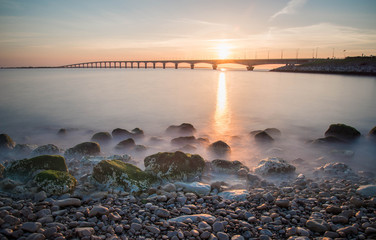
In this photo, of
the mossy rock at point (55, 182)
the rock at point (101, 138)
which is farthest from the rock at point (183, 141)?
the mossy rock at point (55, 182)

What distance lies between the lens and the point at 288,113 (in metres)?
16.0

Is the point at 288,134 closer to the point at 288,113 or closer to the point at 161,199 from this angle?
the point at 288,113

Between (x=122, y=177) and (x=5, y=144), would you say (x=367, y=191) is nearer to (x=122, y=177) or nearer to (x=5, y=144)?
(x=122, y=177)

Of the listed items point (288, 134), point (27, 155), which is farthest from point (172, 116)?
point (27, 155)

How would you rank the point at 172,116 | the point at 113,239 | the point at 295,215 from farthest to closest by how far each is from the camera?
the point at 172,116
the point at 295,215
the point at 113,239

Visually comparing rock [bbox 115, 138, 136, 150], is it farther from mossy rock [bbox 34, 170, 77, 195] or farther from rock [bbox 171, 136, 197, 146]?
mossy rock [bbox 34, 170, 77, 195]

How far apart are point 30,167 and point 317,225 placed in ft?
18.1

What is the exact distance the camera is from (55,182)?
14.4 ft

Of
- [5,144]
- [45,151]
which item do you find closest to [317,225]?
[45,151]

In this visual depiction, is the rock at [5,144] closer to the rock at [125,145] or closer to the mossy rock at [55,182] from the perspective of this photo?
the rock at [125,145]

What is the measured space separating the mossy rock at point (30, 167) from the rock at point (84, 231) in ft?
8.57

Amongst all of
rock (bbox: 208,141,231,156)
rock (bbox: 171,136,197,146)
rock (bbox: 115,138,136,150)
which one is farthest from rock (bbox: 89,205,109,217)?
rock (bbox: 171,136,197,146)

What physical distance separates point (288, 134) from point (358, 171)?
4.46 meters

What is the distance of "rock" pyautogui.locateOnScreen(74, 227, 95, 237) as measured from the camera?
301cm
